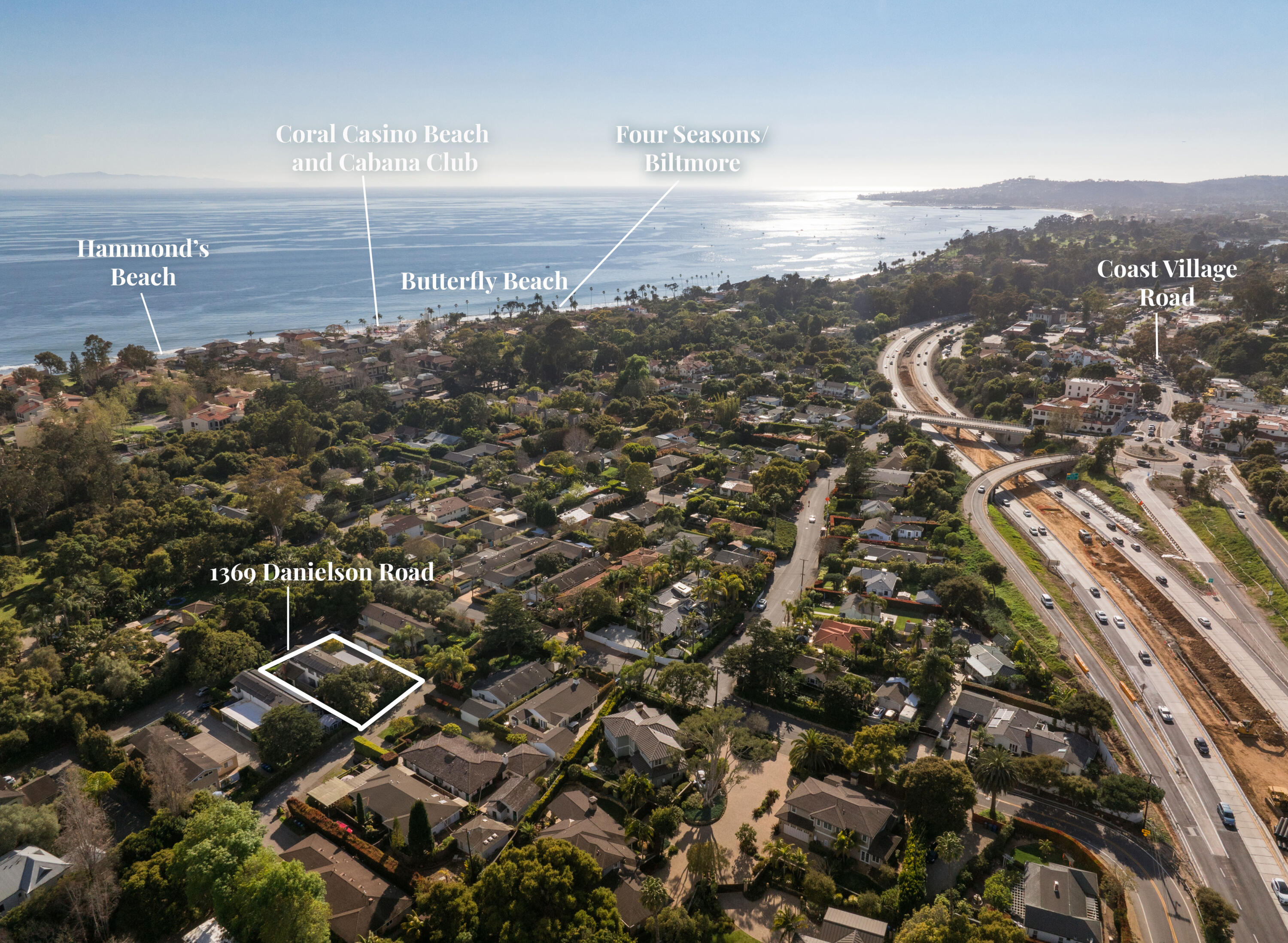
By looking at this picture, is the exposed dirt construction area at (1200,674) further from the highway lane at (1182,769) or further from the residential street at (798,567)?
the residential street at (798,567)

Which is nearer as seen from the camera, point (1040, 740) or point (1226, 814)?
point (1226, 814)

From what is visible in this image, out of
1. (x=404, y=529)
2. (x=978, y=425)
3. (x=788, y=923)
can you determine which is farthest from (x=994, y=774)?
(x=978, y=425)

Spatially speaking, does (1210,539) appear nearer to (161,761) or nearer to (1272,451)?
(1272,451)

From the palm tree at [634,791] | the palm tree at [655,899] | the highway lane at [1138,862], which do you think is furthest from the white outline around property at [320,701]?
the highway lane at [1138,862]

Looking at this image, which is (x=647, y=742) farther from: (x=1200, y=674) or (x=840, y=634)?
(x=1200, y=674)

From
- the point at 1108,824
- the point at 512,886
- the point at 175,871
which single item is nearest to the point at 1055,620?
the point at 1108,824

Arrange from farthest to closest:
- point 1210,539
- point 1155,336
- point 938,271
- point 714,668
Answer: point 938,271 → point 1155,336 → point 1210,539 → point 714,668

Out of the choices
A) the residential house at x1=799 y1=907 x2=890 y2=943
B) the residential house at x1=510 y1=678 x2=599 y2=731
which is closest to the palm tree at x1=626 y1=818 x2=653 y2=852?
the residential house at x1=799 y1=907 x2=890 y2=943
